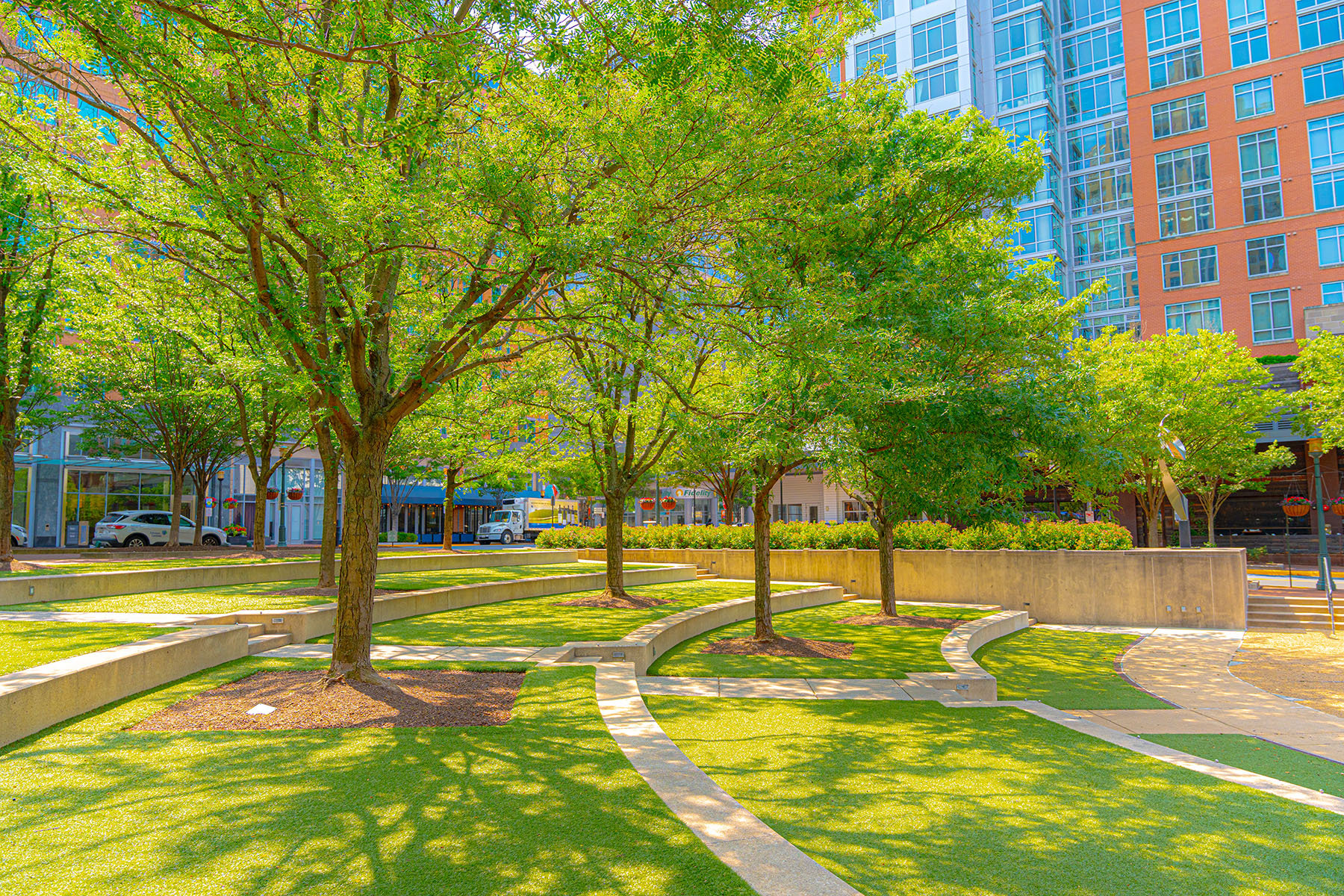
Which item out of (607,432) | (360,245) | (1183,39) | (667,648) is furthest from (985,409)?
(1183,39)

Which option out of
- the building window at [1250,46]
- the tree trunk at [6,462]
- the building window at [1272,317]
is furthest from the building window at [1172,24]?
the tree trunk at [6,462]

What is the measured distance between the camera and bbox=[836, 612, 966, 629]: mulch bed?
1580cm

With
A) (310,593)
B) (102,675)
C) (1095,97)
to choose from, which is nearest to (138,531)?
(310,593)

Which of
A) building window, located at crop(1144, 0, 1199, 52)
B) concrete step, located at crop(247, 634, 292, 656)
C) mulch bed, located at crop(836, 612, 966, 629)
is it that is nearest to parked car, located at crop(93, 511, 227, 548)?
concrete step, located at crop(247, 634, 292, 656)

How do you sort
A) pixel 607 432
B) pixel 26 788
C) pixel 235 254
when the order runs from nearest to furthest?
pixel 26 788 → pixel 235 254 → pixel 607 432

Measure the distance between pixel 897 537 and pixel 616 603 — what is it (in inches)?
336

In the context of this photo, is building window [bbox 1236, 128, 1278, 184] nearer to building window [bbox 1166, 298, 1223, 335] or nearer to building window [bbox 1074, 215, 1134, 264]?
building window [bbox 1166, 298, 1223, 335]

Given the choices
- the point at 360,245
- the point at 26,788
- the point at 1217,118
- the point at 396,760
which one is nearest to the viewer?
the point at 26,788

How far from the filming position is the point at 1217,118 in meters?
43.1

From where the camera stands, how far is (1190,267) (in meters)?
43.7

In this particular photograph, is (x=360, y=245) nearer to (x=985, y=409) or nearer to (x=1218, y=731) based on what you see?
(x=985, y=409)

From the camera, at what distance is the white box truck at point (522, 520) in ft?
164

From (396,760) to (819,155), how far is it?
8.53 metres

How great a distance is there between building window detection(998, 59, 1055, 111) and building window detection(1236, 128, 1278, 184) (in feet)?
40.5
